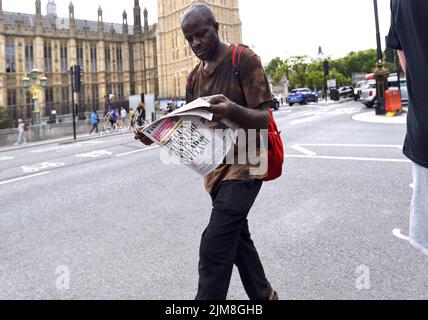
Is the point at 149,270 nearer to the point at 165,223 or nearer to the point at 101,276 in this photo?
the point at 101,276

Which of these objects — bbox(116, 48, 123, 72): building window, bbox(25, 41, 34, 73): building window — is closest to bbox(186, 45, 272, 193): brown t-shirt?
bbox(25, 41, 34, 73): building window

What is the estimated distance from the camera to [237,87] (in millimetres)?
2107

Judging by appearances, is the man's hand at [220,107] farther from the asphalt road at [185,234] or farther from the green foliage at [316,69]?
the green foliage at [316,69]

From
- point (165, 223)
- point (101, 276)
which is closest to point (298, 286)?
point (101, 276)

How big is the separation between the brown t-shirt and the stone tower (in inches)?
2679

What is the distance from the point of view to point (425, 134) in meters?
1.55

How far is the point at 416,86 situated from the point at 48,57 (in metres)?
65.9

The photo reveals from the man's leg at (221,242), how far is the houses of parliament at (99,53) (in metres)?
50.7

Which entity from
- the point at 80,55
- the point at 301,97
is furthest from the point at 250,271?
the point at 80,55

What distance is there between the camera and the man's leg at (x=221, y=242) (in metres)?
1.94

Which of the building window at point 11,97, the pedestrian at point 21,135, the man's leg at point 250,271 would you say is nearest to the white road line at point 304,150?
the man's leg at point 250,271

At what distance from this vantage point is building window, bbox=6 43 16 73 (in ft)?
183

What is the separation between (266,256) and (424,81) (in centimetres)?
214

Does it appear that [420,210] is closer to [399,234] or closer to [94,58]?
[399,234]
